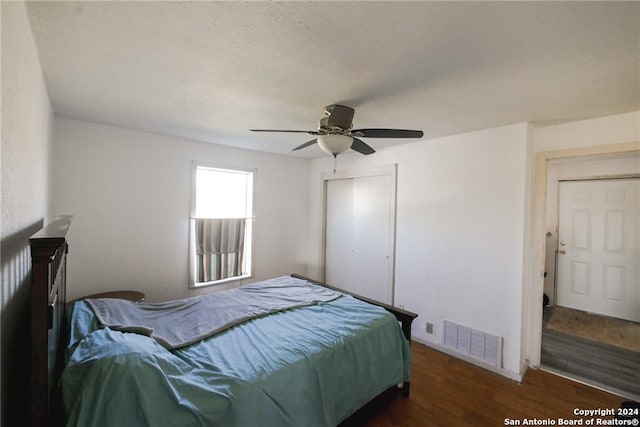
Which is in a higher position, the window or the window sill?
the window

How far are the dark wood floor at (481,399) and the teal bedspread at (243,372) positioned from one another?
0.79ft

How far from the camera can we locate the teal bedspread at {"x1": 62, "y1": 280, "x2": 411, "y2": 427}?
1.12 m

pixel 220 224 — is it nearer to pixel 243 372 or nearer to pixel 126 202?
pixel 126 202

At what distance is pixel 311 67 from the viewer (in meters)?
1.53

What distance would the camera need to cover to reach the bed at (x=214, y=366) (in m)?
1.05

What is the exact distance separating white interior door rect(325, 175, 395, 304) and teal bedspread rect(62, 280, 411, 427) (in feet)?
4.67

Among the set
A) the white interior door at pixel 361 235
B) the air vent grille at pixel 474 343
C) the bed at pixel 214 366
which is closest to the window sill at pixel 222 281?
the bed at pixel 214 366

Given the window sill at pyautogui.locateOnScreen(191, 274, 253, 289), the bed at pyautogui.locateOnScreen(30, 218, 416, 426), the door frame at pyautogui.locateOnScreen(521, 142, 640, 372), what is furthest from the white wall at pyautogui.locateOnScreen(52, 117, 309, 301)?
the door frame at pyautogui.locateOnScreen(521, 142, 640, 372)

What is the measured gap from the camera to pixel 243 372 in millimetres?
1374

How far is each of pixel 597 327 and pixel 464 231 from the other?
239 cm

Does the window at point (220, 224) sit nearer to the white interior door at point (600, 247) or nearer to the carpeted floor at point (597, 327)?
the carpeted floor at point (597, 327)

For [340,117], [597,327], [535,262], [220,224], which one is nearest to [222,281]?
[220,224]

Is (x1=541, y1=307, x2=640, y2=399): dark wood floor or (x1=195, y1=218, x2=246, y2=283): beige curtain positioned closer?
(x1=541, y1=307, x2=640, y2=399): dark wood floor

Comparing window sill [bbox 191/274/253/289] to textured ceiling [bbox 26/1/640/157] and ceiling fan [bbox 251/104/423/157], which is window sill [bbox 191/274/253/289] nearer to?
textured ceiling [bbox 26/1/640/157]
